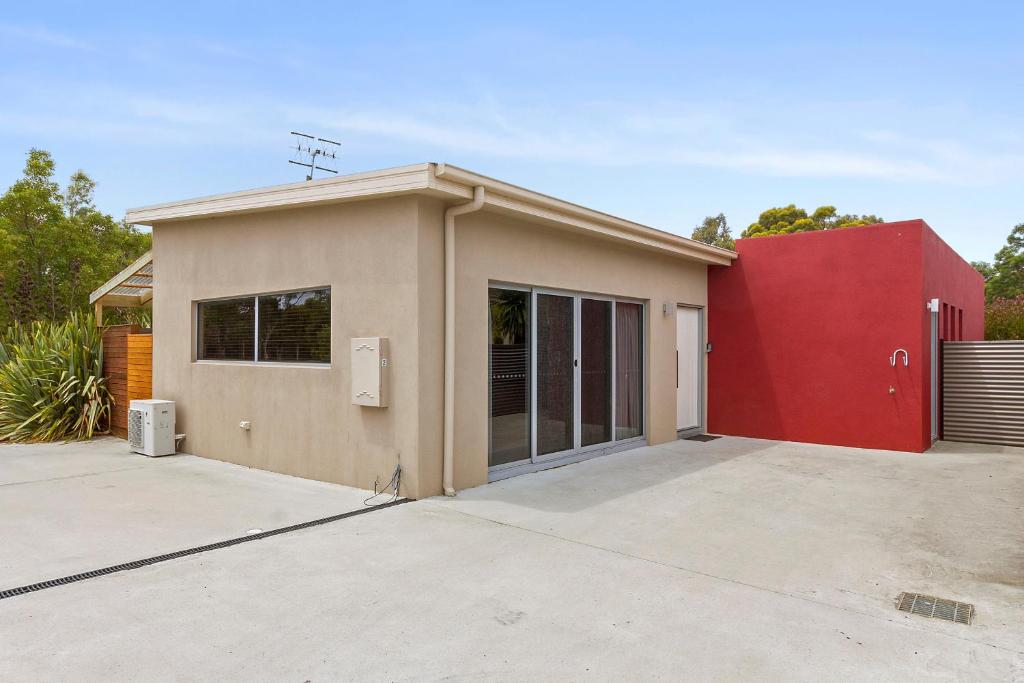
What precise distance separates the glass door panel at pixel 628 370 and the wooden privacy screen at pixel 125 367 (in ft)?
20.8

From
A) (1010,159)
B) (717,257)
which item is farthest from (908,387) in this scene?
(1010,159)

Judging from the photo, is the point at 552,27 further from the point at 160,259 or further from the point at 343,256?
the point at 160,259

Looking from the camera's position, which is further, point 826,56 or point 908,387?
point 826,56

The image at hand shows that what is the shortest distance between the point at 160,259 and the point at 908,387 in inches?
401

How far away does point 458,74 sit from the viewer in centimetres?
1216

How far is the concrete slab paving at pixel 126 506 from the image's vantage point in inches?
156

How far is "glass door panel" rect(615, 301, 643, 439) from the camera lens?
26.1 ft

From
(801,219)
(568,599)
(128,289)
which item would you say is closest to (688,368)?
(568,599)

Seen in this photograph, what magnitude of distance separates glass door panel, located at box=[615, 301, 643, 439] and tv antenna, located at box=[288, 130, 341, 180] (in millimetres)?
17097

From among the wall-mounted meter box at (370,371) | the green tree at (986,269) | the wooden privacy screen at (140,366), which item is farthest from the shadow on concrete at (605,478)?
the green tree at (986,269)

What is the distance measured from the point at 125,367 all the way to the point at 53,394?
4.02ft

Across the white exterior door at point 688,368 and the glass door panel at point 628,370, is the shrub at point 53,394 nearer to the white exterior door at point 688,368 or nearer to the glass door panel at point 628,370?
the glass door panel at point 628,370

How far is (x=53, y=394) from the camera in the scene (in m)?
8.74

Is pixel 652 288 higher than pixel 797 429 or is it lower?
higher
